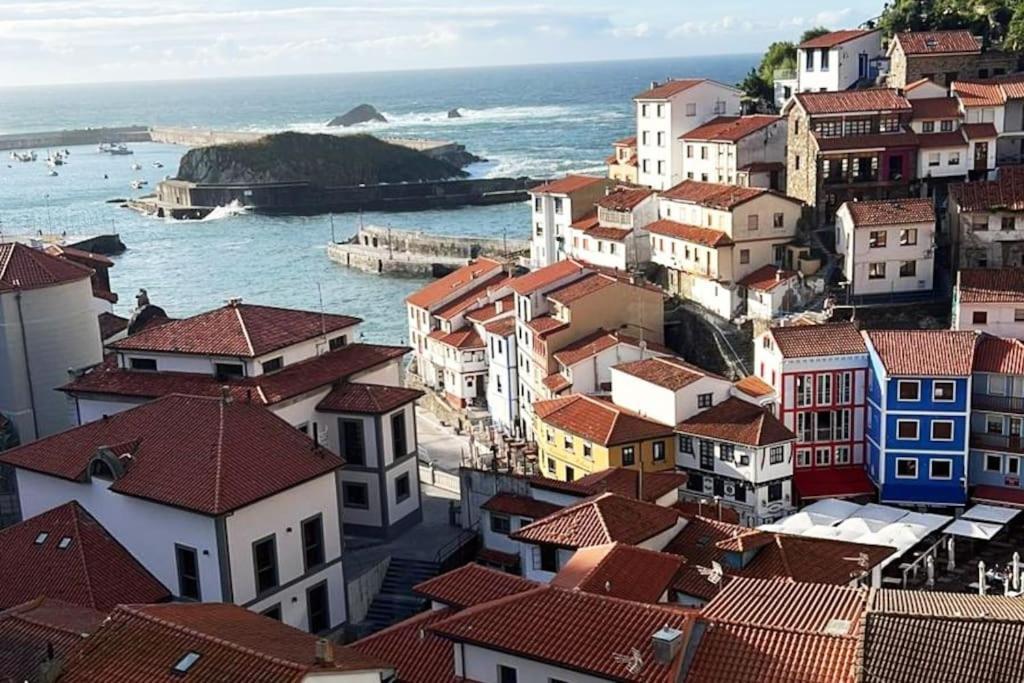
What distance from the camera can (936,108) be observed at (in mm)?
47531

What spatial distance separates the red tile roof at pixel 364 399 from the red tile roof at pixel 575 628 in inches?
444

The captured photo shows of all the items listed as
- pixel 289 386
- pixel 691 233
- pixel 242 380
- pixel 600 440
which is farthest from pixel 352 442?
pixel 691 233

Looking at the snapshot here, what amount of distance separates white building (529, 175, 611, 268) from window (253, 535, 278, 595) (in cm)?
3468

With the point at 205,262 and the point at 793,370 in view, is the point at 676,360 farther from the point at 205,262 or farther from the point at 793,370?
the point at 205,262

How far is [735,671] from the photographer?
611 inches

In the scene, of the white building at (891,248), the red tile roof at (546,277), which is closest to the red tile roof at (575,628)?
the red tile roof at (546,277)

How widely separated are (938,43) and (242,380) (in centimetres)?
3928

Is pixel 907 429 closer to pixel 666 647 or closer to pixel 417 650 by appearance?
pixel 417 650

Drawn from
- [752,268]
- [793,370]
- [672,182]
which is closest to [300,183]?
[672,182]

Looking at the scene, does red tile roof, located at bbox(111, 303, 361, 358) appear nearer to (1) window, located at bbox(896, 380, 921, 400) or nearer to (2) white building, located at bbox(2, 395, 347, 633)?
(2) white building, located at bbox(2, 395, 347, 633)

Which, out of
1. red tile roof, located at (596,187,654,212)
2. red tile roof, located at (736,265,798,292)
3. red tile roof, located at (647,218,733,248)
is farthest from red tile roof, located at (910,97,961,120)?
red tile roof, located at (596,187,654,212)

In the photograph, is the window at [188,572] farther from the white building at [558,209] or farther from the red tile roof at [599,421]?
the white building at [558,209]

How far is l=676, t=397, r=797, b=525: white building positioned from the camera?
107 ft

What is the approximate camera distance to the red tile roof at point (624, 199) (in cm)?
5075
